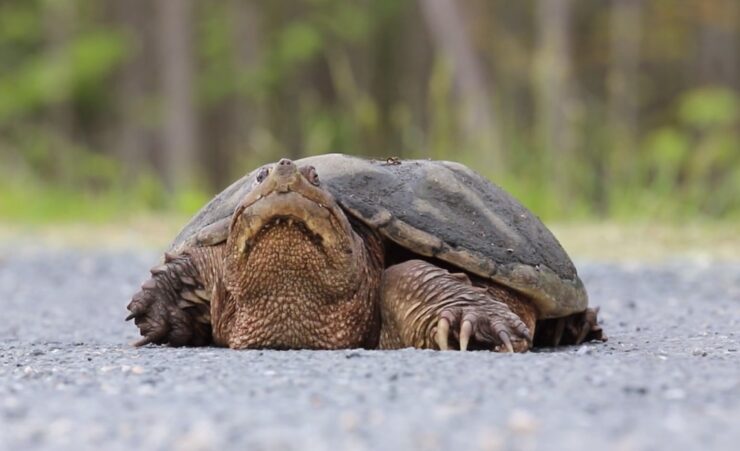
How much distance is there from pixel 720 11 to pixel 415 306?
51.0 feet

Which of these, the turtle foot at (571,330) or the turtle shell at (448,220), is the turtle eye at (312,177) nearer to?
the turtle shell at (448,220)

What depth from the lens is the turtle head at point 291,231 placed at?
251 cm

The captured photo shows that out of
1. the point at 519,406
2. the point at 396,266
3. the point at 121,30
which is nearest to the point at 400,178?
the point at 396,266

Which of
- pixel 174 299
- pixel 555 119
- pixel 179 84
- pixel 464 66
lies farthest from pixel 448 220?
pixel 179 84

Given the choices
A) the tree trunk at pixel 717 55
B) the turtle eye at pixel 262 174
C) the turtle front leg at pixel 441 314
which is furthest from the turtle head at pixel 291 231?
the tree trunk at pixel 717 55

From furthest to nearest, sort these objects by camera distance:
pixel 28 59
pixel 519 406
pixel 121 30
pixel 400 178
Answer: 1. pixel 28 59
2. pixel 121 30
3. pixel 400 178
4. pixel 519 406

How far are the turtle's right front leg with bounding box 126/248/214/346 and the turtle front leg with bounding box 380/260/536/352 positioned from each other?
0.56 meters

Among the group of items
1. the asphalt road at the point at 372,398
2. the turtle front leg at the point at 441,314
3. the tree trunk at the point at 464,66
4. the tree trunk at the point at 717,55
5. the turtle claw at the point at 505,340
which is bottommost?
the asphalt road at the point at 372,398

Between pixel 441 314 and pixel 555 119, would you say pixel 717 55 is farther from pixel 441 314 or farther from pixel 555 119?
pixel 441 314

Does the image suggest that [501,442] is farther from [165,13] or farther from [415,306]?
[165,13]

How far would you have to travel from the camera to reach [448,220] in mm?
2891

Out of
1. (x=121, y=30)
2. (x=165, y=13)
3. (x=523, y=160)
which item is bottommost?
(x=523, y=160)

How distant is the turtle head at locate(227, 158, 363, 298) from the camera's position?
2.51m

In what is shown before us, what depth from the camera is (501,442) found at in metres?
1.44
